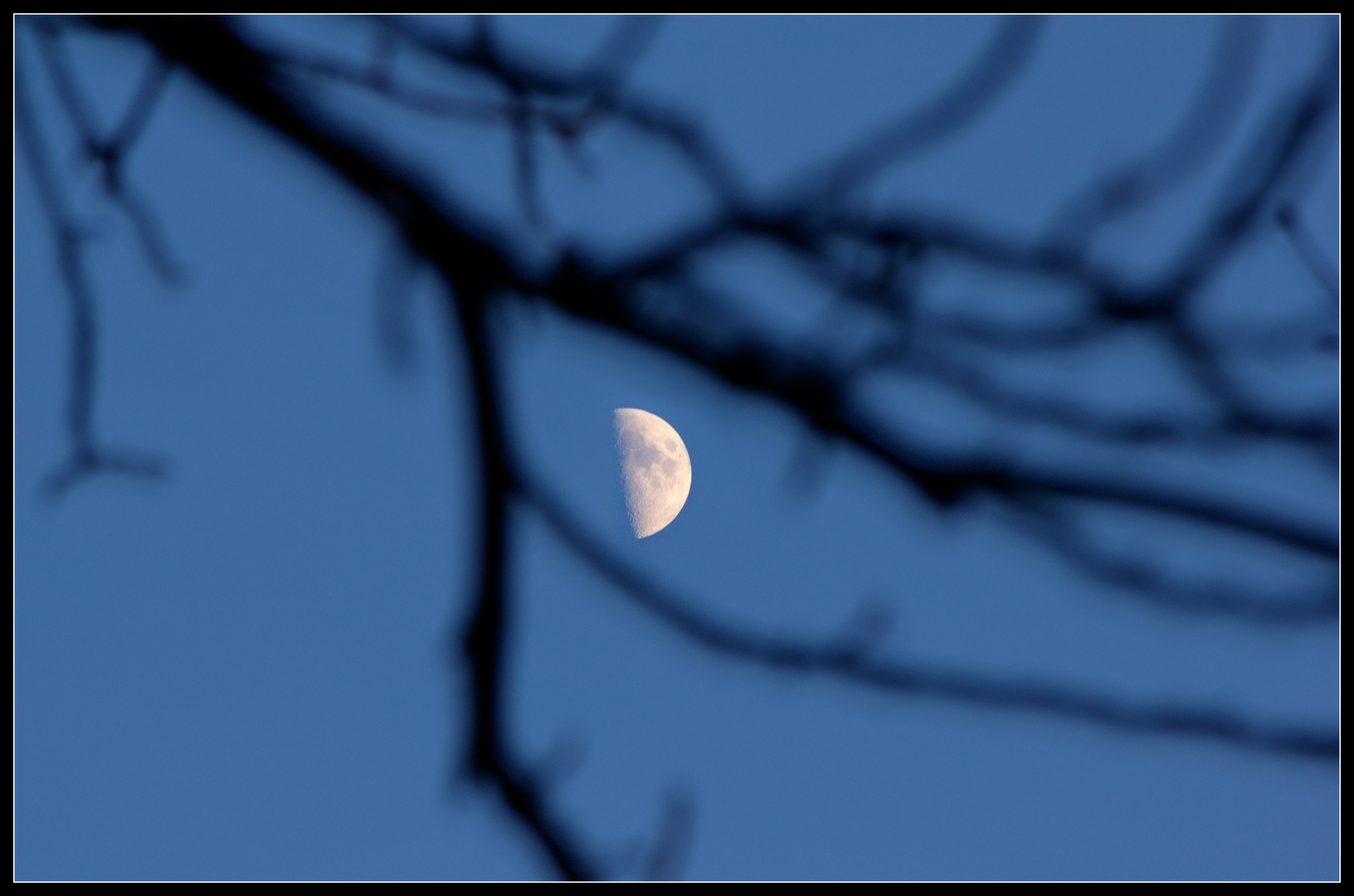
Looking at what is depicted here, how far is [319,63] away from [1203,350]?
5.73 ft

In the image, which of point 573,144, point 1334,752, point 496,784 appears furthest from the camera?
point 1334,752

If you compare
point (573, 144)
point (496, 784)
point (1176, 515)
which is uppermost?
point (573, 144)

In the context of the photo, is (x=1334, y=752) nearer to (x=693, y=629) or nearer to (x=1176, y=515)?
(x=1176, y=515)

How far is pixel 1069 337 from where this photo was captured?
1.49 metres

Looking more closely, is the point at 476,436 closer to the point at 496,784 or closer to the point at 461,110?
the point at 496,784

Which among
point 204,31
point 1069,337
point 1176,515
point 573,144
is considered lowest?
point 1176,515

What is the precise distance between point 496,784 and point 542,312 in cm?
77

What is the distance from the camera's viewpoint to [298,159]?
53.6 inches

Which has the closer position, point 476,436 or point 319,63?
point 476,436

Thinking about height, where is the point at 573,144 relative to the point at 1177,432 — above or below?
above

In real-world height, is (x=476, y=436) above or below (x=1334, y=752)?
above

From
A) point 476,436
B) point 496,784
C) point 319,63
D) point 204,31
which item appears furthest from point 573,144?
point 496,784

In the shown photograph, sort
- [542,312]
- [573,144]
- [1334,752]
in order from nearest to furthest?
1. [542,312]
2. [573,144]
3. [1334,752]

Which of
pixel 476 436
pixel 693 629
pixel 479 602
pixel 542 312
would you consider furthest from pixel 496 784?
pixel 542 312
